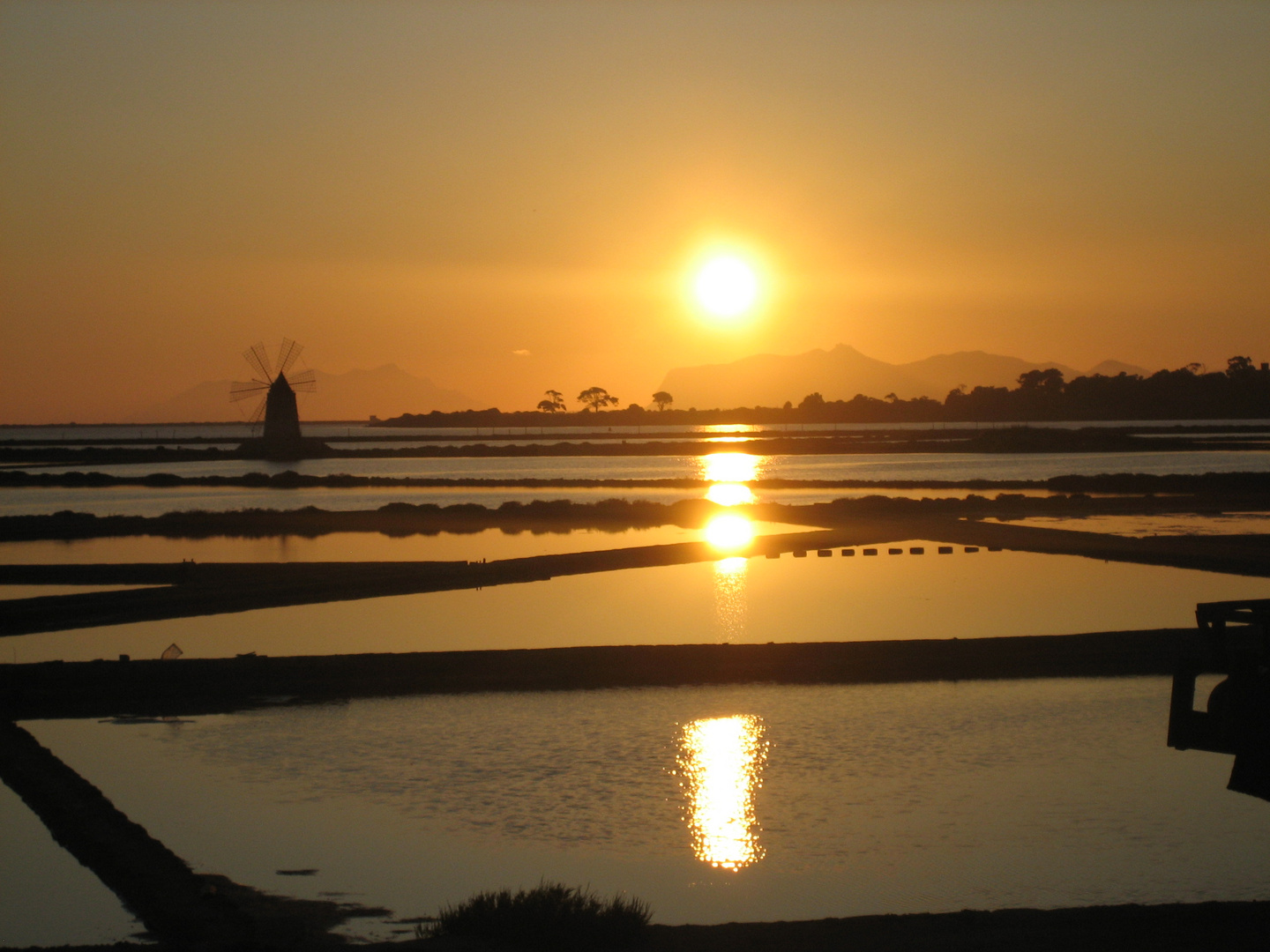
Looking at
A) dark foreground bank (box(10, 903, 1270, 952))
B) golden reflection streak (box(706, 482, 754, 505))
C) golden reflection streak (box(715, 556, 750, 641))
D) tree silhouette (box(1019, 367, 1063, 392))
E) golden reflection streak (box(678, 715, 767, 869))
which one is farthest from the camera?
tree silhouette (box(1019, 367, 1063, 392))

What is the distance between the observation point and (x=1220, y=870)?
578 cm

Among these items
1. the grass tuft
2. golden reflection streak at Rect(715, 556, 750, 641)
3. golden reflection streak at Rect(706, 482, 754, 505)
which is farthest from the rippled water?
the grass tuft

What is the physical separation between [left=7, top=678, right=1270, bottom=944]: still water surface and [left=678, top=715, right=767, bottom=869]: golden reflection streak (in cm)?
2

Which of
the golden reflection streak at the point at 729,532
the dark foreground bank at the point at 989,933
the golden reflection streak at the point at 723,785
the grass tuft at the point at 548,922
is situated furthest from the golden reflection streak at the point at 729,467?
the grass tuft at the point at 548,922

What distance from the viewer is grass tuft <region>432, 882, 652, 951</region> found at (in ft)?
14.3

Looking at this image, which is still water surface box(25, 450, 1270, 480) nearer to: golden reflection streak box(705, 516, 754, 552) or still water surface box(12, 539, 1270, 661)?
golden reflection streak box(705, 516, 754, 552)

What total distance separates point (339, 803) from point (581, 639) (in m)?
5.15

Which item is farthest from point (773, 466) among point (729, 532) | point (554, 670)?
point (554, 670)

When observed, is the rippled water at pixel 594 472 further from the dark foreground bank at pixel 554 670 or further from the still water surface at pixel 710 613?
the dark foreground bank at pixel 554 670

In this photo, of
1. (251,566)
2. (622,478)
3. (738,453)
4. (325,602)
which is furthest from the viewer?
(738,453)

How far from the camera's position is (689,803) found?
6.88 m

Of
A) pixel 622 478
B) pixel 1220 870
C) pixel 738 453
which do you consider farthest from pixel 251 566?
pixel 738 453

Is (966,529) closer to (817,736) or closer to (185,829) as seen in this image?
(817,736)

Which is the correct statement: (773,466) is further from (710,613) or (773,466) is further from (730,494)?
(710,613)
